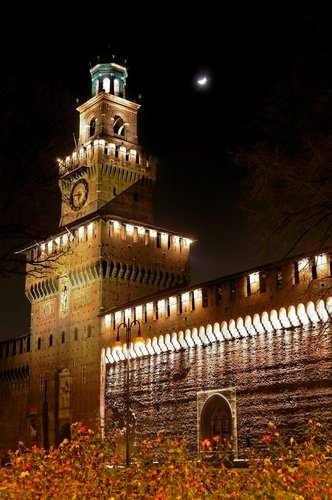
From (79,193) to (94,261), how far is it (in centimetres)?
530

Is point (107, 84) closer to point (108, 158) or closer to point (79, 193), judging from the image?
point (108, 158)

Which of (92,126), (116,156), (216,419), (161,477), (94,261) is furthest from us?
(92,126)

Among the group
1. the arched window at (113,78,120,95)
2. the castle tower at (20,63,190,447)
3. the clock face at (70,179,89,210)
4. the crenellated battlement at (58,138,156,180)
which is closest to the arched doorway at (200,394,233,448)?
the castle tower at (20,63,190,447)

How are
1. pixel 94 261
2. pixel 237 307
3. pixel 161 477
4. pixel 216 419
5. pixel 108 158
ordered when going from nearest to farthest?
1. pixel 161 477
2. pixel 237 307
3. pixel 216 419
4. pixel 94 261
5. pixel 108 158

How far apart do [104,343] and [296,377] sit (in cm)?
1141

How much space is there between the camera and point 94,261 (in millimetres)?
31984

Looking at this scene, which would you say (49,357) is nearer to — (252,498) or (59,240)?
(59,240)

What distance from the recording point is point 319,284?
20297 millimetres

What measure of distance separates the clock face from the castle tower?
0.05 metres

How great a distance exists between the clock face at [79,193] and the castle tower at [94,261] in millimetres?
53

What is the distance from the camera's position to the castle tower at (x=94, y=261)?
104 ft

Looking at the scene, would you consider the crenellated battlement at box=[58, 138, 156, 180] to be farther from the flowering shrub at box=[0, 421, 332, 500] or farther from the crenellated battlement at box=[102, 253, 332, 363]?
the flowering shrub at box=[0, 421, 332, 500]

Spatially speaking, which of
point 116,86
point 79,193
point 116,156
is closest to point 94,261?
point 79,193

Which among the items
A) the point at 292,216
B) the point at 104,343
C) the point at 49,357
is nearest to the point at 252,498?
the point at 292,216
